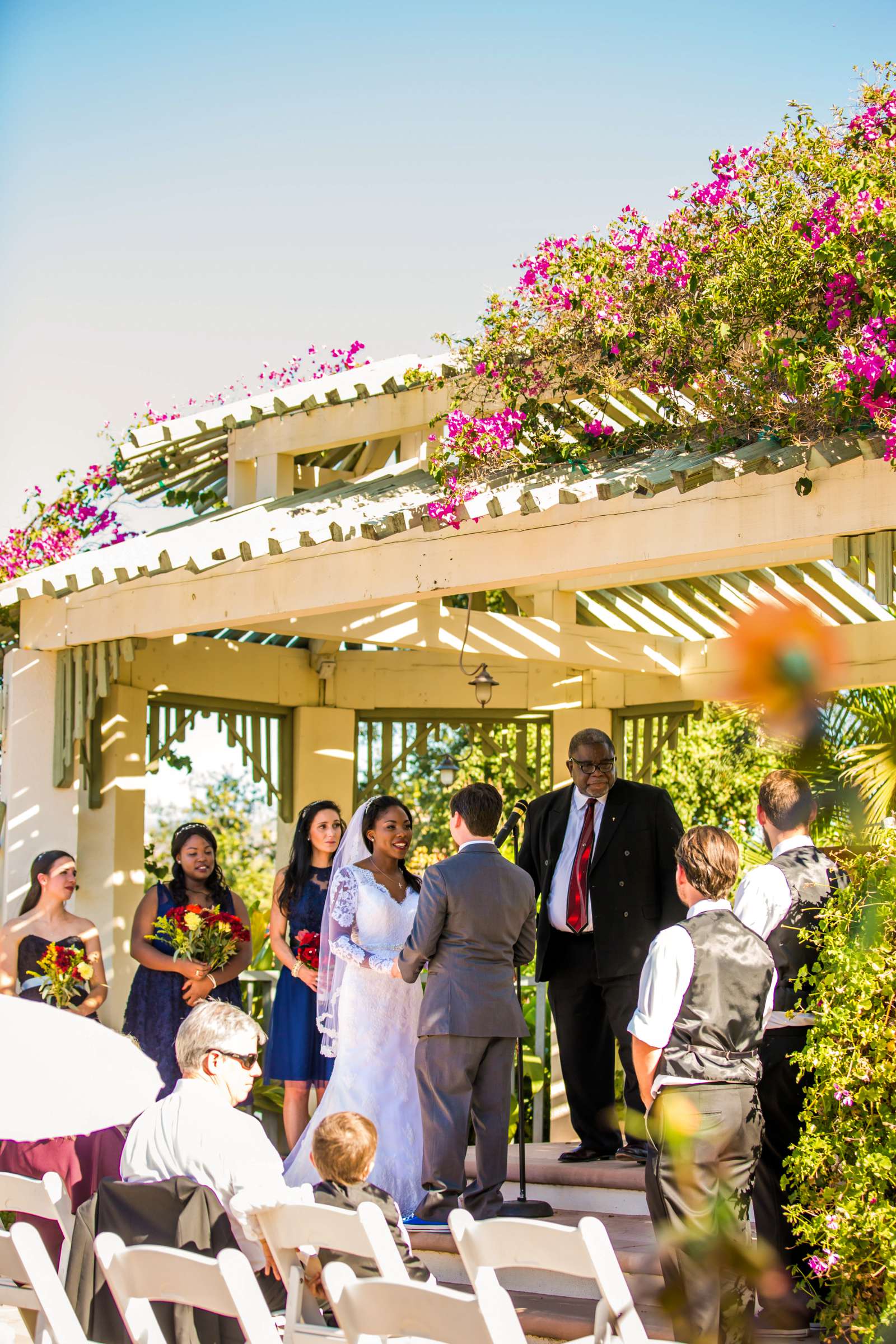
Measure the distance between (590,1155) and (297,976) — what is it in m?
1.48

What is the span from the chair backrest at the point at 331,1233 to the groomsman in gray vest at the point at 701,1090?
86cm

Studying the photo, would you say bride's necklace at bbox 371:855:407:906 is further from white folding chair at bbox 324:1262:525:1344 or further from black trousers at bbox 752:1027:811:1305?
white folding chair at bbox 324:1262:525:1344

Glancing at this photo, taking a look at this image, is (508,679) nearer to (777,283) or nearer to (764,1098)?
(777,283)

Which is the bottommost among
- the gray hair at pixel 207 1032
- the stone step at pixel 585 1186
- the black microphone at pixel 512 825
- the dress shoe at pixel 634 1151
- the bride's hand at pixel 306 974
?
Answer: the stone step at pixel 585 1186

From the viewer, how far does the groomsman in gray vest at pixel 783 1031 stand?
374 cm

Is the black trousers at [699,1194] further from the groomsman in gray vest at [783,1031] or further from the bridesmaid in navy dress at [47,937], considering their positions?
the bridesmaid in navy dress at [47,937]

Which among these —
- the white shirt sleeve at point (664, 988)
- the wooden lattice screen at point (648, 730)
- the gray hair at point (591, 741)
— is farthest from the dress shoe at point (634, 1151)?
the wooden lattice screen at point (648, 730)

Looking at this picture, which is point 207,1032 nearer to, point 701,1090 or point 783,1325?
point 701,1090

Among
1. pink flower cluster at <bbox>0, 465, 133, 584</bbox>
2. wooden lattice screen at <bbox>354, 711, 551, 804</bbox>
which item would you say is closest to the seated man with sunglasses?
pink flower cluster at <bbox>0, 465, 133, 584</bbox>

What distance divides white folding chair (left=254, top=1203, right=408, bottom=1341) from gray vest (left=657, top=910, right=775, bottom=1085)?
92 cm

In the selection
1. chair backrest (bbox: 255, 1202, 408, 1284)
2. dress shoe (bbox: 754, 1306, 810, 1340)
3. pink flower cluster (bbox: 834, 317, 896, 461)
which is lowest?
dress shoe (bbox: 754, 1306, 810, 1340)

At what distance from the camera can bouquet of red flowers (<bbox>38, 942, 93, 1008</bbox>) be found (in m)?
5.86

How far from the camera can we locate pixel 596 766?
5500 mm

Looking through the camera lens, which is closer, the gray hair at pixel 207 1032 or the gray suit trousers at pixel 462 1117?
the gray hair at pixel 207 1032
